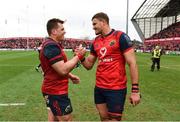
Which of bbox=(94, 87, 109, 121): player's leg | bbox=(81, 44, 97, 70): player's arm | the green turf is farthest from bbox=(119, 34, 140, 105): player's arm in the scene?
the green turf

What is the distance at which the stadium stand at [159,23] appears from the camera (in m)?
80.1

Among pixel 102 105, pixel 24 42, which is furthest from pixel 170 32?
pixel 102 105

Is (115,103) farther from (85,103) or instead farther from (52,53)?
(85,103)

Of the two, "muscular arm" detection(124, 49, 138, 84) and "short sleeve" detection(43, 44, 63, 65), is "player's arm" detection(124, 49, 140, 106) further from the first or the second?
"short sleeve" detection(43, 44, 63, 65)

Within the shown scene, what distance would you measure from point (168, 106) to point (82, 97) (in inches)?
115

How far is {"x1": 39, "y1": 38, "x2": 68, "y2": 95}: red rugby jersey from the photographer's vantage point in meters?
6.10

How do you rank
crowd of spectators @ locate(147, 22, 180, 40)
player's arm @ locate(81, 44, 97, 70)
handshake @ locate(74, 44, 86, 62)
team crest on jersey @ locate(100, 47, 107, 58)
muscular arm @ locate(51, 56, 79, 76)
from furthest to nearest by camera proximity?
crowd of spectators @ locate(147, 22, 180, 40)
player's arm @ locate(81, 44, 97, 70)
team crest on jersey @ locate(100, 47, 107, 58)
handshake @ locate(74, 44, 86, 62)
muscular arm @ locate(51, 56, 79, 76)

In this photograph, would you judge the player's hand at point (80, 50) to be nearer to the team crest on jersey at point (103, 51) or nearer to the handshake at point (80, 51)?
the handshake at point (80, 51)

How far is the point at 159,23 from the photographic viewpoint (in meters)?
94.8

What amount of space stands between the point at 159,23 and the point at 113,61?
90017 millimetres

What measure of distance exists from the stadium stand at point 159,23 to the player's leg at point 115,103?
68375 mm

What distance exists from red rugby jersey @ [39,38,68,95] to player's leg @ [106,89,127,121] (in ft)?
2.48

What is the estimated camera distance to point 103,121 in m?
6.87

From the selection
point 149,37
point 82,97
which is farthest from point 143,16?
point 82,97
